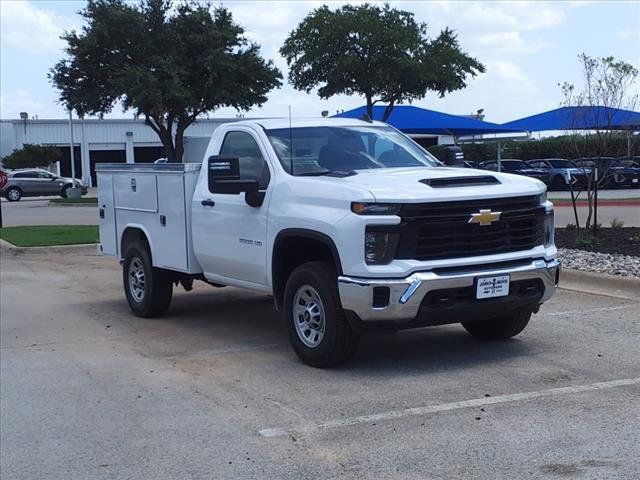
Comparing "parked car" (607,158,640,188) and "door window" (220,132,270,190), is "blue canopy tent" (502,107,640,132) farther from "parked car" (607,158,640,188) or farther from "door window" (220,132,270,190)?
"parked car" (607,158,640,188)

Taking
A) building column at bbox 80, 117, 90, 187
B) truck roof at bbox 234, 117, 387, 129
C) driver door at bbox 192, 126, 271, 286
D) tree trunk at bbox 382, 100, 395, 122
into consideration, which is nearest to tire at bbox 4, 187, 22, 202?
building column at bbox 80, 117, 90, 187

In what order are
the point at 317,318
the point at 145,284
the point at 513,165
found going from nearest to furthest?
the point at 317,318, the point at 145,284, the point at 513,165

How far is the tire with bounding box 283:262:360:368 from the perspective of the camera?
647cm

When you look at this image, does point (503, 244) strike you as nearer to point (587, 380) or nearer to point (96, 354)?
point (587, 380)

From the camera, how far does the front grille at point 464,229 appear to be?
6.19 metres

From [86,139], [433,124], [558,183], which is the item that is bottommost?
[558,183]

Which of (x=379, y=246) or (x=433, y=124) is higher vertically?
(x=433, y=124)

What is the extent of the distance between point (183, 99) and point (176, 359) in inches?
975

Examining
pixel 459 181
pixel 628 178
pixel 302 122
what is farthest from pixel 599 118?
pixel 628 178

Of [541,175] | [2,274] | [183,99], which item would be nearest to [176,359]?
[2,274]

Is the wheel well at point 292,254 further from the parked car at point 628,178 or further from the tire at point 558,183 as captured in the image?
the parked car at point 628,178

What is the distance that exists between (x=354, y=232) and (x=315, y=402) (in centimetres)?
129

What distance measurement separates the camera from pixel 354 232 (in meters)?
6.18

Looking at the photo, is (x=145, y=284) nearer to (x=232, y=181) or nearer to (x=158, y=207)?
(x=158, y=207)
